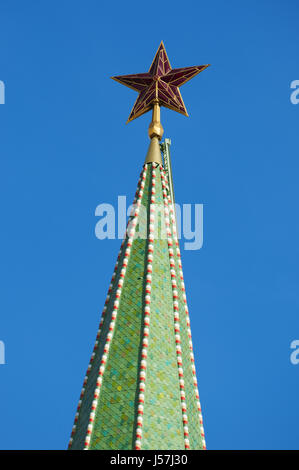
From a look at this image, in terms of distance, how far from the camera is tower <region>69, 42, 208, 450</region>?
28.8 metres

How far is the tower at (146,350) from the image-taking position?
2880cm

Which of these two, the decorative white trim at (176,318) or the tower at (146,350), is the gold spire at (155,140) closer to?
the tower at (146,350)

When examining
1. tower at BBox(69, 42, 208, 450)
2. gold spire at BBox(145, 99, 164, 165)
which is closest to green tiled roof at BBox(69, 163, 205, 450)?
tower at BBox(69, 42, 208, 450)

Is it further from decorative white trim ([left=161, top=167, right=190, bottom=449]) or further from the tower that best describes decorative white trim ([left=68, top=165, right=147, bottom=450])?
decorative white trim ([left=161, top=167, right=190, bottom=449])

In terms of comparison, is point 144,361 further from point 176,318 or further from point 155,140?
point 155,140

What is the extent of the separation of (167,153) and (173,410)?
11.8 metres

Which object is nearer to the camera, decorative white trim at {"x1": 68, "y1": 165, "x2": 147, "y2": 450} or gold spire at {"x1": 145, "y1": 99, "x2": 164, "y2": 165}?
decorative white trim at {"x1": 68, "y1": 165, "x2": 147, "y2": 450}

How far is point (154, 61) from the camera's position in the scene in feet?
126

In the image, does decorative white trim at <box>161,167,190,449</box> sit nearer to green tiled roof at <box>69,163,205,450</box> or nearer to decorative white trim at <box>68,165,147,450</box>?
green tiled roof at <box>69,163,205,450</box>

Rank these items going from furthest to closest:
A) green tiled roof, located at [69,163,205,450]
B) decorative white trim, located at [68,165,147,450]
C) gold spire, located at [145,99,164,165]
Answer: gold spire, located at [145,99,164,165] < decorative white trim, located at [68,165,147,450] < green tiled roof, located at [69,163,205,450]

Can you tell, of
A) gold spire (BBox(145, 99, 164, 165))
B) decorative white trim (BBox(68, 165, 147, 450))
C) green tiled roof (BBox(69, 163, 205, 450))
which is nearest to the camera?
green tiled roof (BBox(69, 163, 205, 450))

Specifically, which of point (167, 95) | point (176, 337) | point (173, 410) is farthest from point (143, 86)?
point (173, 410)

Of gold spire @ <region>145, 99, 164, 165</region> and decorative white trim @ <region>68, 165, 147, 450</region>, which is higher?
gold spire @ <region>145, 99, 164, 165</region>

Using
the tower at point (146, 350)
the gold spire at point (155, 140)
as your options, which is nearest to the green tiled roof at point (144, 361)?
the tower at point (146, 350)
